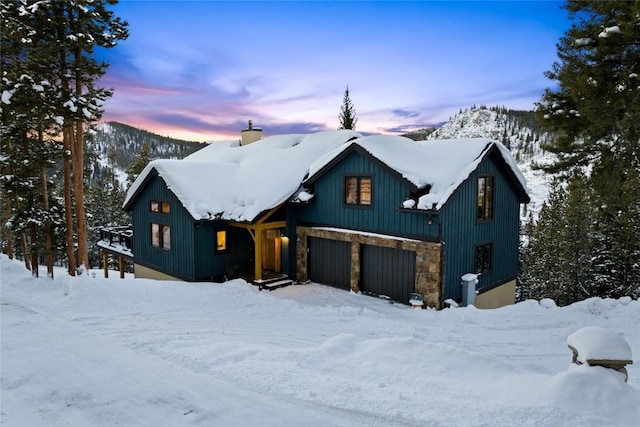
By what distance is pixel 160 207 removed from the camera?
57.7 ft

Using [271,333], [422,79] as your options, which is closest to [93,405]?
[271,333]

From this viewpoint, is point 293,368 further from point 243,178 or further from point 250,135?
point 250,135

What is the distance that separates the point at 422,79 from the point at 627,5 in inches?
1152

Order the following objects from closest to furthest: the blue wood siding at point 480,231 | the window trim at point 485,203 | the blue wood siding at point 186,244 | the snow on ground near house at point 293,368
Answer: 1. the snow on ground near house at point 293,368
2. the blue wood siding at point 480,231
3. the window trim at point 485,203
4. the blue wood siding at point 186,244

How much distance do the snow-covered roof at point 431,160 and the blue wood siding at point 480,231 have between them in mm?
471

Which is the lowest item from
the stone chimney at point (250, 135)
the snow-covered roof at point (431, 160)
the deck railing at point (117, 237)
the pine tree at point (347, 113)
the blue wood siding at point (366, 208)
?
the deck railing at point (117, 237)

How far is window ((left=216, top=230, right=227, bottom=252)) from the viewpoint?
16781 mm

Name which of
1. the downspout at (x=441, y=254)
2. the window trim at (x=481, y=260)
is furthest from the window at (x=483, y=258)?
the downspout at (x=441, y=254)

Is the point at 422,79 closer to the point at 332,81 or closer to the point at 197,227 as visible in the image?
the point at 332,81

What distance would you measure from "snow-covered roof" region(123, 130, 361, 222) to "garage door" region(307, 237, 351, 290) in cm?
259

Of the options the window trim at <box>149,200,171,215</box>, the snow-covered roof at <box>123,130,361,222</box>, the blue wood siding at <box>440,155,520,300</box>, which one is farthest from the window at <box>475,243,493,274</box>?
the window trim at <box>149,200,171,215</box>

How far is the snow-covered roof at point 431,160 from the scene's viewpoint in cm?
1291

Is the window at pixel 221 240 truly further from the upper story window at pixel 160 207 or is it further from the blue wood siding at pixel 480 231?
the blue wood siding at pixel 480 231

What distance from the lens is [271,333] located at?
379 inches
